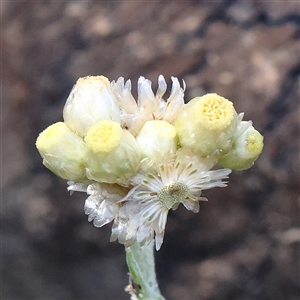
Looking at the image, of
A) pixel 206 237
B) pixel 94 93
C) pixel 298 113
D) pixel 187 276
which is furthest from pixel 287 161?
pixel 94 93

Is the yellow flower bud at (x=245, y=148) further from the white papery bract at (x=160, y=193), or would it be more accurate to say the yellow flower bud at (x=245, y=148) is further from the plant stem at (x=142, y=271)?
the plant stem at (x=142, y=271)

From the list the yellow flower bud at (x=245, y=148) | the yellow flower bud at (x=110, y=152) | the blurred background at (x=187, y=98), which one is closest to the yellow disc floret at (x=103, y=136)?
the yellow flower bud at (x=110, y=152)

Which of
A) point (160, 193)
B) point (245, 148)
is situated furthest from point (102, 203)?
point (245, 148)

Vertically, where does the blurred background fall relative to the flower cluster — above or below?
above

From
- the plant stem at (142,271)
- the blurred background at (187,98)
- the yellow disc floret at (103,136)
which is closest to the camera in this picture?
the yellow disc floret at (103,136)

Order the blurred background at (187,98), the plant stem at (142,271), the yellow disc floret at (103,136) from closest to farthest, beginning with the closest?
the yellow disc floret at (103,136) < the plant stem at (142,271) < the blurred background at (187,98)

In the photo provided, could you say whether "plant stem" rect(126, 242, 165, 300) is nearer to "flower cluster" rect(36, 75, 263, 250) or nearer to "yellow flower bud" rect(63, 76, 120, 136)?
"flower cluster" rect(36, 75, 263, 250)

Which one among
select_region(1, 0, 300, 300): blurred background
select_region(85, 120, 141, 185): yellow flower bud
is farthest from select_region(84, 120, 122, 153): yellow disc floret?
select_region(1, 0, 300, 300): blurred background

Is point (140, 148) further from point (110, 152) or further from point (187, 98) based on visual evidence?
point (187, 98)
